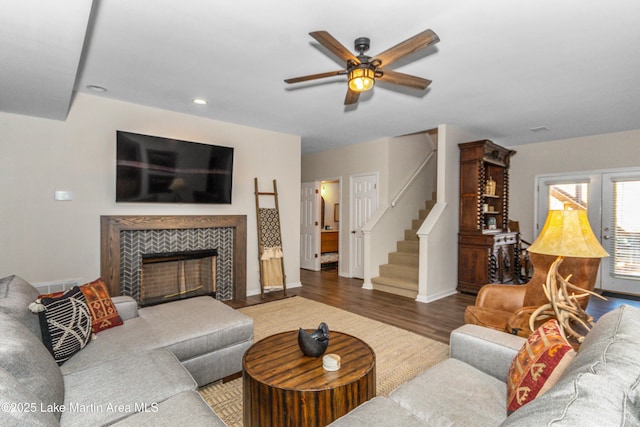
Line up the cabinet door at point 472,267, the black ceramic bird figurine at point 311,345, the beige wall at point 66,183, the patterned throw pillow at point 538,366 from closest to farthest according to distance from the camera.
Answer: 1. the patterned throw pillow at point 538,366
2. the black ceramic bird figurine at point 311,345
3. the beige wall at point 66,183
4. the cabinet door at point 472,267

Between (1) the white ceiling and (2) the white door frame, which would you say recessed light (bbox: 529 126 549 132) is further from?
(2) the white door frame

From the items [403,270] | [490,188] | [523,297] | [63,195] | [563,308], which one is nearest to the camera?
[563,308]

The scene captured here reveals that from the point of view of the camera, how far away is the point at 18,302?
179cm

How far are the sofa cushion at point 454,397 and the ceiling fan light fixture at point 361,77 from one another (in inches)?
71.9

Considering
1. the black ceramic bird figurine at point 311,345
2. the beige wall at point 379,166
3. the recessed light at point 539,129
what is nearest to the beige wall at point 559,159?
the recessed light at point 539,129

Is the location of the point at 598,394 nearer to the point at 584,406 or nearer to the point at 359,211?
the point at 584,406

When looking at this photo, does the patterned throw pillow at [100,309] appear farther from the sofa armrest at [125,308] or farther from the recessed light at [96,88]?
the recessed light at [96,88]

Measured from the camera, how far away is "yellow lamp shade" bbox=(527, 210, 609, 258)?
1837 mm

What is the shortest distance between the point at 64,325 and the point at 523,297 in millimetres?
3321

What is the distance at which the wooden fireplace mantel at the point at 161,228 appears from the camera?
357cm

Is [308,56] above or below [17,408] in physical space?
above

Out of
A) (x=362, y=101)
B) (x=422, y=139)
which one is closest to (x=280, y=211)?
(x=362, y=101)

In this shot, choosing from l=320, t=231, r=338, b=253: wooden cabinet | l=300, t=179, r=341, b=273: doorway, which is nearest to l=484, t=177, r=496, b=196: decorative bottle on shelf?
l=300, t=179, r=341, b=273: doorway

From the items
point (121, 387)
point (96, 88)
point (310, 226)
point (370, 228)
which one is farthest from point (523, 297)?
point (310, 226)
